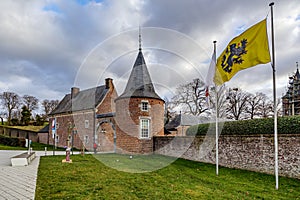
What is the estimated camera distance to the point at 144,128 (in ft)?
58.1

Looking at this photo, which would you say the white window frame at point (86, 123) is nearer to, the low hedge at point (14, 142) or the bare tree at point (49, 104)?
the low hedge at point (14, 142)

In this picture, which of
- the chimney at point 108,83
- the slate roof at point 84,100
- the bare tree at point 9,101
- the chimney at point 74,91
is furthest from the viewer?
the bare tree at point 9,101

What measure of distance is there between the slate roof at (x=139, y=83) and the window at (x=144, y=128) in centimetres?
198

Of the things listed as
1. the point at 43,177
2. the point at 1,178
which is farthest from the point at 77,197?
the point at 1,178

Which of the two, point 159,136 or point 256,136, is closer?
point 256,136

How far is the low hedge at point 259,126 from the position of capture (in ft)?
29.6

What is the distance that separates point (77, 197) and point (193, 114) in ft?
90.0

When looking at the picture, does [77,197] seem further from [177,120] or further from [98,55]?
[177,120]

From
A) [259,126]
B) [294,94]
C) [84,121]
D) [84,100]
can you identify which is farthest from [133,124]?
[294,94]

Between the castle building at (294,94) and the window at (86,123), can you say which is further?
the castle building at (294,94)

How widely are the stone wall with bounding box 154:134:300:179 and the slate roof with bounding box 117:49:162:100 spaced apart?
460cm

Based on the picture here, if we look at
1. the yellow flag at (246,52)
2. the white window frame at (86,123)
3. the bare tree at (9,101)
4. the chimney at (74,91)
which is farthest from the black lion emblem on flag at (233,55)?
the bare tree at (9,101)

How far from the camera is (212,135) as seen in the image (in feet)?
42.7

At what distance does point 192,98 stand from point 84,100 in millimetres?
14358
